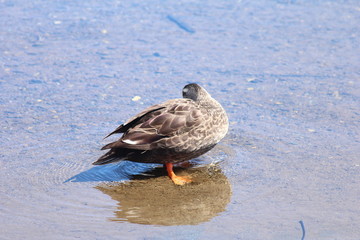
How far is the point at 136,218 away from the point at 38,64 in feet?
12.4

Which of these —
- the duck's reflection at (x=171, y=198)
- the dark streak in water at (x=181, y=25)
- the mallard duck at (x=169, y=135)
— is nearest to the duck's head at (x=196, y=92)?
the mallard duck at (x=169, y=135)

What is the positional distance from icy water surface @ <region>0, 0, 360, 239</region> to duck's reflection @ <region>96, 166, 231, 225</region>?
0.02 meters

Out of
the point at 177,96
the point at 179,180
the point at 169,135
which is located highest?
the point at 169,135

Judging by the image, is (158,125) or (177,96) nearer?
(158,125)

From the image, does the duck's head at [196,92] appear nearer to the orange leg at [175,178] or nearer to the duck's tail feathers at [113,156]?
the orange leg at [175,178]

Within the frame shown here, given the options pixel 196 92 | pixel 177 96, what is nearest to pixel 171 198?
pixel 196 92

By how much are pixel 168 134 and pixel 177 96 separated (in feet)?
5.35

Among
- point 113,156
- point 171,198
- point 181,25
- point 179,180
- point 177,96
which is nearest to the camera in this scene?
point 171,198

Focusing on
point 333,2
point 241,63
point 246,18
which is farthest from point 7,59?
point 333,2

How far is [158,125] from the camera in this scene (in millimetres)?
5180

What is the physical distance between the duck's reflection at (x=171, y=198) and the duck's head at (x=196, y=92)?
0.70 metres

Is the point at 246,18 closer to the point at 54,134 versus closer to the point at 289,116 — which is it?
the point at 289,116

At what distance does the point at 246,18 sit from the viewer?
907 centimetres

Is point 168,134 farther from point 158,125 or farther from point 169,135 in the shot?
point 158,125
